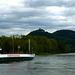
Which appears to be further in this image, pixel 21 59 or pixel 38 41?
pixel 38 41

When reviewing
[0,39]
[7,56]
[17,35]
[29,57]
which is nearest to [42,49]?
[17,35]

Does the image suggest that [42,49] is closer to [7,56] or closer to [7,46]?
[7,46]

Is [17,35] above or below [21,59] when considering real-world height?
above

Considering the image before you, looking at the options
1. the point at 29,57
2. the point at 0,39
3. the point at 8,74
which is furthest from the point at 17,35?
the point at 8,74

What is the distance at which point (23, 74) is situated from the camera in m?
48.2

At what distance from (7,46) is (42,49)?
4029cm

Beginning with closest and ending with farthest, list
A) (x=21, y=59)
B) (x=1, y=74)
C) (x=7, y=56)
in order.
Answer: (x=1, y=74), (x=7, y=56), (x=21, y=59)

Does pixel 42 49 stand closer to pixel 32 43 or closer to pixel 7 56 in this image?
pixel 32 43

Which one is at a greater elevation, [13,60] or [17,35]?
[17,35]

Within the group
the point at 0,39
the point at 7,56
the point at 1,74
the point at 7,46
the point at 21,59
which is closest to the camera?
the point at 1,74

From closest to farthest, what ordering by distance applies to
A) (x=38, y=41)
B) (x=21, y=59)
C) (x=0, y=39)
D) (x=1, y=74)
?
(x=1, y=74) < (x=21, y=59) < (x=0, y=39) < (x=38, y=41)

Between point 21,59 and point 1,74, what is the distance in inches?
1759

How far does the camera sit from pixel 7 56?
85.7m

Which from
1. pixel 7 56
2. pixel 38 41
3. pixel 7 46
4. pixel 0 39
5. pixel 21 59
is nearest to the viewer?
pixel 7 56
